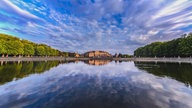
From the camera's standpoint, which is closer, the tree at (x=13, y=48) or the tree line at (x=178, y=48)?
the tree line at (x=178, y=48)

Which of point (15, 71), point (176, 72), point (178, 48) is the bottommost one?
point (176, 72)

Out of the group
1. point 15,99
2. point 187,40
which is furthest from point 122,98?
point 187,40

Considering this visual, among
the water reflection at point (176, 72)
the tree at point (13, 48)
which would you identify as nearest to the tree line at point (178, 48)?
the water reflection at point (176, 72)

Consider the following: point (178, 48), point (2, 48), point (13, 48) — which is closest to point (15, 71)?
point (2, 48)

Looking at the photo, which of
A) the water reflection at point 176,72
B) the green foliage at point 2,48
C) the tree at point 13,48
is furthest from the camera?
the tree at point 13,48

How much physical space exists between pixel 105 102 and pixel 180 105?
4.21 meters

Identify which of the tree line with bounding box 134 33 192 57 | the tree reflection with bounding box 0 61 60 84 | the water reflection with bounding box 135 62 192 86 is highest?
the tree line with bounding box 134 33 192 57

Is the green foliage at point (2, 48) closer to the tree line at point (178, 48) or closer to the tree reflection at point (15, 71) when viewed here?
the tree reflection at point (15, 71)

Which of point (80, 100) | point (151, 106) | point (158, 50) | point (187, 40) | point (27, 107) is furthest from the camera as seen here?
point (158, 50)

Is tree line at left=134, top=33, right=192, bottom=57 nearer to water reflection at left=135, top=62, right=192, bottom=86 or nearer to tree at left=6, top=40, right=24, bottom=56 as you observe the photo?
water reflection at left=135, top=62, right=192, bottom=86

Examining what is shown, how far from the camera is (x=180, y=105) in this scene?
827cm

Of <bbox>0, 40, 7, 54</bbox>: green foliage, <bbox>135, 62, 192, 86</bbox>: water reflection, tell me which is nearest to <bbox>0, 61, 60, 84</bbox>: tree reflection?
<bbox>135, 62, 192, 86</bbox>: water reflection

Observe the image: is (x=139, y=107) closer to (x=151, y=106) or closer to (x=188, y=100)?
(x=151, y=106)

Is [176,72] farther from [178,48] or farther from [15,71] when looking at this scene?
[178,48]
